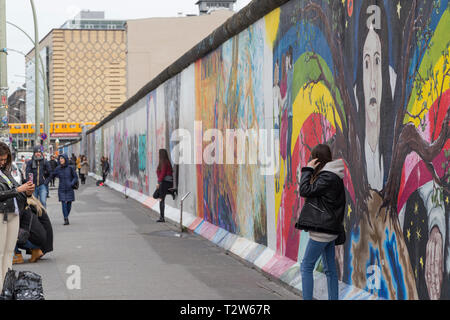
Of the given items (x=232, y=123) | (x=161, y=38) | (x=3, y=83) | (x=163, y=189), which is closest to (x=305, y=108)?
(x=232, y=123)

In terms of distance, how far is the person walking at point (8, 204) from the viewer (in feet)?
25.8

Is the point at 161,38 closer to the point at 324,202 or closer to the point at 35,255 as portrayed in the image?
the point at 35,255

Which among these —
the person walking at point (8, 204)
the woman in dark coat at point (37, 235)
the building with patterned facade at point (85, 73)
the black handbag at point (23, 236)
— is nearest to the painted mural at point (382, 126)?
the person walking at point (8, 204)

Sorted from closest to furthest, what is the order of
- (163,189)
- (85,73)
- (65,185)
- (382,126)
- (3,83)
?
1. (382,126)
2. (65,185)
3. (163,189)
4. (3,83)
5. (85,73)

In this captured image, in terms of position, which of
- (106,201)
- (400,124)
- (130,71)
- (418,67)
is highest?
Answer: (130,71)

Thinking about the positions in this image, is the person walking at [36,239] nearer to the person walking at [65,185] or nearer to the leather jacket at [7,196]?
the leather jacket at [7,196]

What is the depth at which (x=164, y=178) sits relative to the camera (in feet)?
56.8

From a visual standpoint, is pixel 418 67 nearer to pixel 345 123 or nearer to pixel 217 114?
pixel 345 123

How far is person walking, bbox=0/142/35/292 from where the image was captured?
25.8 feet

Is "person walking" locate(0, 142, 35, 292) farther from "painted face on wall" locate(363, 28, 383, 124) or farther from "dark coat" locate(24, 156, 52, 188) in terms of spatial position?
"dark coat" locate(24, 156, 52, 188)

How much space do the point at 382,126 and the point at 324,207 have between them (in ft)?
2.83

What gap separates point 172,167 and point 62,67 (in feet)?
446

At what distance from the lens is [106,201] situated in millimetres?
25781
